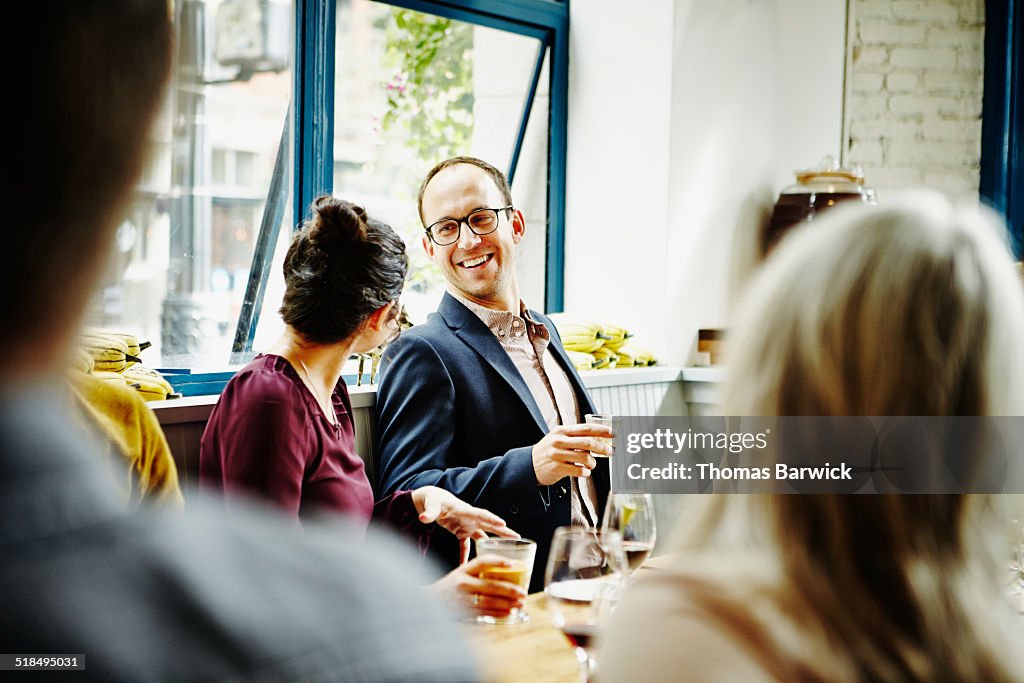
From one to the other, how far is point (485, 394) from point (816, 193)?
207 centimetres

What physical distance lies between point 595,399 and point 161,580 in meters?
2.98

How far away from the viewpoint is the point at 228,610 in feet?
1.08

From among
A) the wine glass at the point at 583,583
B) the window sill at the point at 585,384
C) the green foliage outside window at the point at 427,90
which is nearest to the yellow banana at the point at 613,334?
the window sill at the point at 585,384

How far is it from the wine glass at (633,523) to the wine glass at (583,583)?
18cm

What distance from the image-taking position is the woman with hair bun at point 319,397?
6.06 ft

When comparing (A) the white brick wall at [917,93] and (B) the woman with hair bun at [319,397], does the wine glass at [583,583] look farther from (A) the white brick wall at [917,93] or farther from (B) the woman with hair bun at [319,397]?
(A) the white brick wall at [917,93]

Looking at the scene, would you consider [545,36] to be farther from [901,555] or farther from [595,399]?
[901,555]

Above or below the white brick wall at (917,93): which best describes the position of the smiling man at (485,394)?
below

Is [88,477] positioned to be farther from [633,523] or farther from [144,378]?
[144,378]

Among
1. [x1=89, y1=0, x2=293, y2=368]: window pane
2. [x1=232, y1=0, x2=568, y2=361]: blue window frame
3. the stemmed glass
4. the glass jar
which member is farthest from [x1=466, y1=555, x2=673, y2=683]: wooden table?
the glass jar

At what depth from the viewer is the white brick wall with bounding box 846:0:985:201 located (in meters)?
4.35

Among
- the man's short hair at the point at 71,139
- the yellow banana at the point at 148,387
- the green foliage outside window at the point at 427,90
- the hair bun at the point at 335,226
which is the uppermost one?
the green foliage outside window at the point at 427,90

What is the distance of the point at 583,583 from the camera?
1.16 meters

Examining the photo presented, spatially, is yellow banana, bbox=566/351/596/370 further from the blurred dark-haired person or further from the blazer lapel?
the blurred dark-haired person
